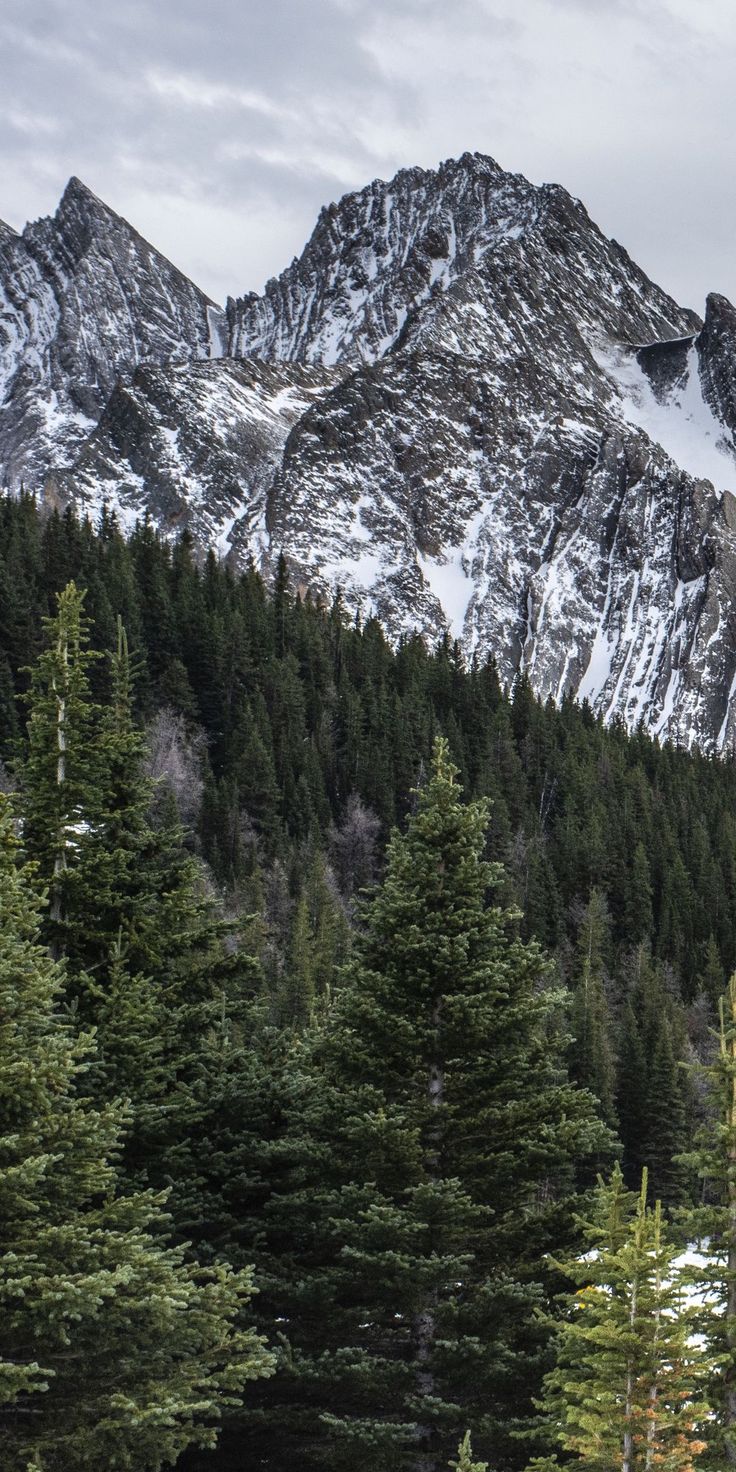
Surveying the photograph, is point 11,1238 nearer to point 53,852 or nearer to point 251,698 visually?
point 53,852

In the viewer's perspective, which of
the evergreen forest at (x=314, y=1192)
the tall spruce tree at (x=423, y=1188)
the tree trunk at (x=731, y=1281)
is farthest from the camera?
the tall spruce tree at (x=423, y=1188)

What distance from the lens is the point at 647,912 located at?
106625 mm

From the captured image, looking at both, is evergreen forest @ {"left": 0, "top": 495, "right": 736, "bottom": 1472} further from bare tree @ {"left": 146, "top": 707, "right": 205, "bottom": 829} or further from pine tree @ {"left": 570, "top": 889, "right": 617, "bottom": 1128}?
bare tree @ {"left": 146, "top": 707, "right": 205, "bottom": 829}

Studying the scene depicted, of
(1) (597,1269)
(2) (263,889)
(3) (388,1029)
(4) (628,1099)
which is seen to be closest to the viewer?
(1) (597,1269)

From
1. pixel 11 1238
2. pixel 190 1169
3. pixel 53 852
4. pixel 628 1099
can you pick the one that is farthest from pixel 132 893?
pixel 628 1099

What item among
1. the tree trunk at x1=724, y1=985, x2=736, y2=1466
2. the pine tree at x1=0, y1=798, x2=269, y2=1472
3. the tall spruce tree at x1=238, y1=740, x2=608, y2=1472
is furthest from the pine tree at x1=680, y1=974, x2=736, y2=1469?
the pine tree at x1=0, y1=798, x2=269, y2=1472

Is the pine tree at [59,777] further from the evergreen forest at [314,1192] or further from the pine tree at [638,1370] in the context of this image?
the pine tree at [638,1370]

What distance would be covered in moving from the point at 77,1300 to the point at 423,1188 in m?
4.24

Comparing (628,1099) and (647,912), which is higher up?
(647,912)

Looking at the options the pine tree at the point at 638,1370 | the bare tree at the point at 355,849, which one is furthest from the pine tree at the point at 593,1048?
the pine tree at the point at 638,1370

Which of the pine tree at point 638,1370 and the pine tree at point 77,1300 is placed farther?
the pine tree at point 638,1370

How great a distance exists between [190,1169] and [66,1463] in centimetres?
491

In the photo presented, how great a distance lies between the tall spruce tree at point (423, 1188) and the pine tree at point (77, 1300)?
235cm

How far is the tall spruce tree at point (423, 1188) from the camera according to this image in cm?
1378
